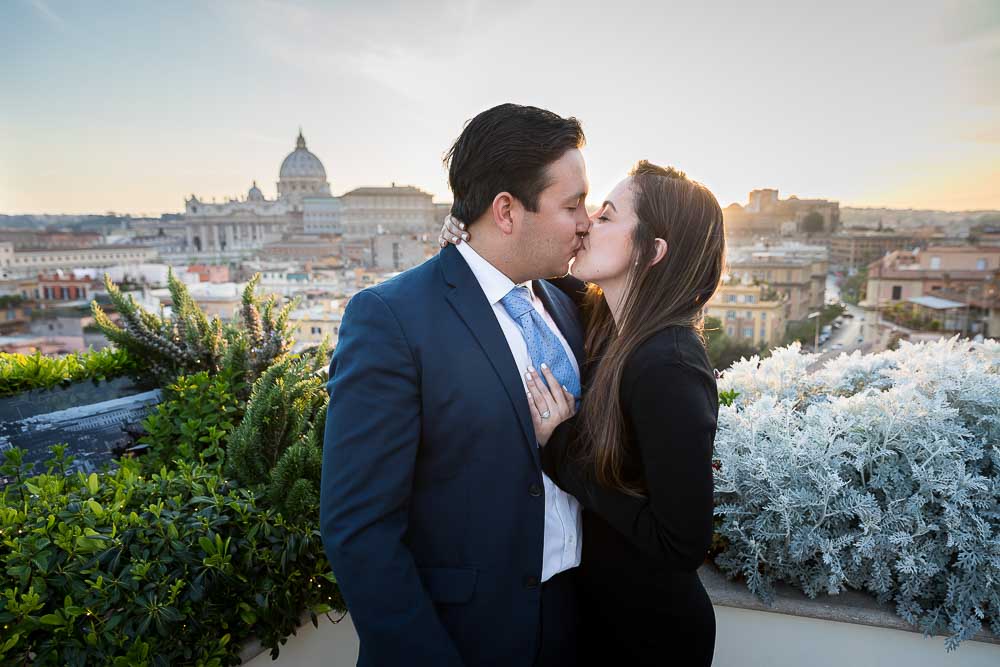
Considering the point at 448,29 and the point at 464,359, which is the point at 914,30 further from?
the point at 464,359

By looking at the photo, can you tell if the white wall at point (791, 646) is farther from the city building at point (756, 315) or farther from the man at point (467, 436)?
the city building at point (756, 315)

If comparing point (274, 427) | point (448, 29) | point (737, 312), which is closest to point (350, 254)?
point (737, 312)

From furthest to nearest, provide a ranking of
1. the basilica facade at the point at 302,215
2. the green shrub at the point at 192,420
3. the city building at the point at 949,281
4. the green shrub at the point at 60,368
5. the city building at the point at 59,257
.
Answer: the basilica facade at the point at 302,215
the city building at the point at 59,257
the city building at the point at 949,281
the green shrub at the point at 60,368
the green shrub at the point at 192,420

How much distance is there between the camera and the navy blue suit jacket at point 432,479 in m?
1.04

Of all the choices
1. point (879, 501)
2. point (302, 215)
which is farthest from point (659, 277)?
point (302, 215)

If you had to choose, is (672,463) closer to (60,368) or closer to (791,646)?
(791,646)

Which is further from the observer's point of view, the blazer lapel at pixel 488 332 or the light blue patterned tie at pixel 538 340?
the light blue patterned tie at pixel 538 340

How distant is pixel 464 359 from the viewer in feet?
3.73

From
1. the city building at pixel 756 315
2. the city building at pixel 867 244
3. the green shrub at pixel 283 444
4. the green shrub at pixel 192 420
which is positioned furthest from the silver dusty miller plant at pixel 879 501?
the city building at pixel 756 315

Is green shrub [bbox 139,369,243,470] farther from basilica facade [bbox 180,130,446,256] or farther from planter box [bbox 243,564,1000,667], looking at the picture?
basilica facade [bbox 180,130,446,256]

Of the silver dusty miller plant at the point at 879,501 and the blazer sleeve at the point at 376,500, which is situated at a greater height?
the blazer sleeve at the point at 376,500

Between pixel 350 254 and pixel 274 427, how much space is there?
59.9 metres

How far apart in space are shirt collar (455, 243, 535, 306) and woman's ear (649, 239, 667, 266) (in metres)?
0.30

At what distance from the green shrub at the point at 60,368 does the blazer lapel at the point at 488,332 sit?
2.12 meters
